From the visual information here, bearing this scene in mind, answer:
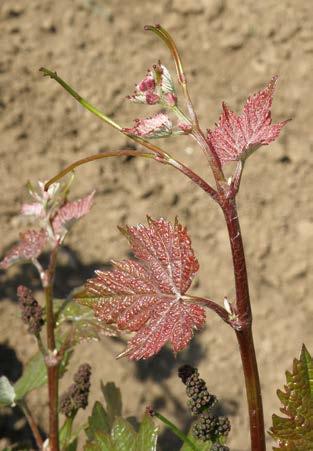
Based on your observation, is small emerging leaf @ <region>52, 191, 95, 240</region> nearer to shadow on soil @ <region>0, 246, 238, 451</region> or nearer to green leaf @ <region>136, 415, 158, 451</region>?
green leaf @ <region>136, 415, 158, 451</region>

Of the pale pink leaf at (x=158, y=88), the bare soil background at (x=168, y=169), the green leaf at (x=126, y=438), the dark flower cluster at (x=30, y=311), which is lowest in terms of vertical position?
the green leaf at (x=126, y=438)

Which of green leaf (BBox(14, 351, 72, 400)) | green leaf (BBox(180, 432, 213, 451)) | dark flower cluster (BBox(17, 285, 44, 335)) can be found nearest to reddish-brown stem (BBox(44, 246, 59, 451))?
dark flower cluster (BBox(17, 285, 44, 335))

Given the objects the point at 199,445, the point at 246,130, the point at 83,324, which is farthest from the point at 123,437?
the point at 246,130

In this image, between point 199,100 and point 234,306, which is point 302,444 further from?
point 199,100

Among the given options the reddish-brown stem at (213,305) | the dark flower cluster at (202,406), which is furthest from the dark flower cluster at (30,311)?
the reddish-brown stem at (213,305)

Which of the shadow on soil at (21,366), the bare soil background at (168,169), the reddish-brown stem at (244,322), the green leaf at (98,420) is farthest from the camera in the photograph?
the bare soil background at (168,169)

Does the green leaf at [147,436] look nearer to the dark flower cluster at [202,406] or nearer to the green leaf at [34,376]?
the dark flower cluster at [202,406]
